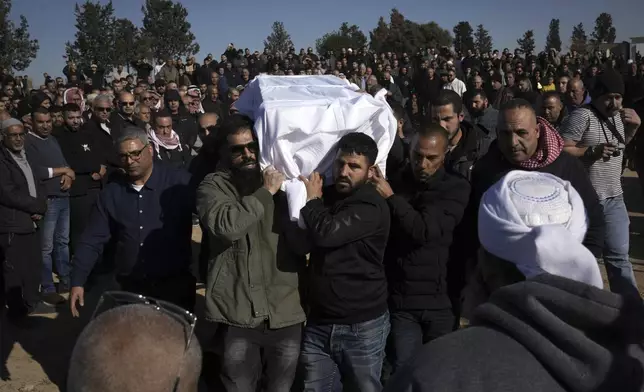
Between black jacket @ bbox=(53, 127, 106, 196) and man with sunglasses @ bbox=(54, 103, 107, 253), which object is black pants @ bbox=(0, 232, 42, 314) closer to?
man with sunglasses @ bbox=(54, 103, 107, 253)

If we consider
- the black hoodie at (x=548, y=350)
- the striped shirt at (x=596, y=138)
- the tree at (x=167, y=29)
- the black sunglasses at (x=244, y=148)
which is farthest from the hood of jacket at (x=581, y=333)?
the tree at (x=167, y=29)

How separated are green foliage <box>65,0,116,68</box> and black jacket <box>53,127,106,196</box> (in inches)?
1107

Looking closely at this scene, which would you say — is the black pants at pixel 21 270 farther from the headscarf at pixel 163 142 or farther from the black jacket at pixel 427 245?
the black jacket at pixel 427 245

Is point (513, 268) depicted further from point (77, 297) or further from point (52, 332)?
point (52, 332)

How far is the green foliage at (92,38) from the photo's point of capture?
33281 mm

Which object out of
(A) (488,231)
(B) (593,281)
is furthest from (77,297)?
(B) (593,281)

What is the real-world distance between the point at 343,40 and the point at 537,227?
48.7 m

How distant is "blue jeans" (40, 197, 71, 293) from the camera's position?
6398mm

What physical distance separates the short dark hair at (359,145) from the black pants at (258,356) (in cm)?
103

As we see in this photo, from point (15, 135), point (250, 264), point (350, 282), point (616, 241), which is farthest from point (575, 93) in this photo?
point (15, 135)

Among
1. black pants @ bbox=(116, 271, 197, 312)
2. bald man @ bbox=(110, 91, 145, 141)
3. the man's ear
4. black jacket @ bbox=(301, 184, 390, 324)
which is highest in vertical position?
bald man @ bbox=(110, 91, 145, 141)

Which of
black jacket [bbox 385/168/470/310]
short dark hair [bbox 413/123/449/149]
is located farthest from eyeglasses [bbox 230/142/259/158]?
short dark hair [bbox 413/123/449/149]

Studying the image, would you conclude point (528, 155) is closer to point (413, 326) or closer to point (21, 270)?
point (413, 326)

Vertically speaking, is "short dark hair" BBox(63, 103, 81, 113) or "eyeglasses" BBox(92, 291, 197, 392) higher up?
"short dark hair" BBox(63, 103, 81, 113)
